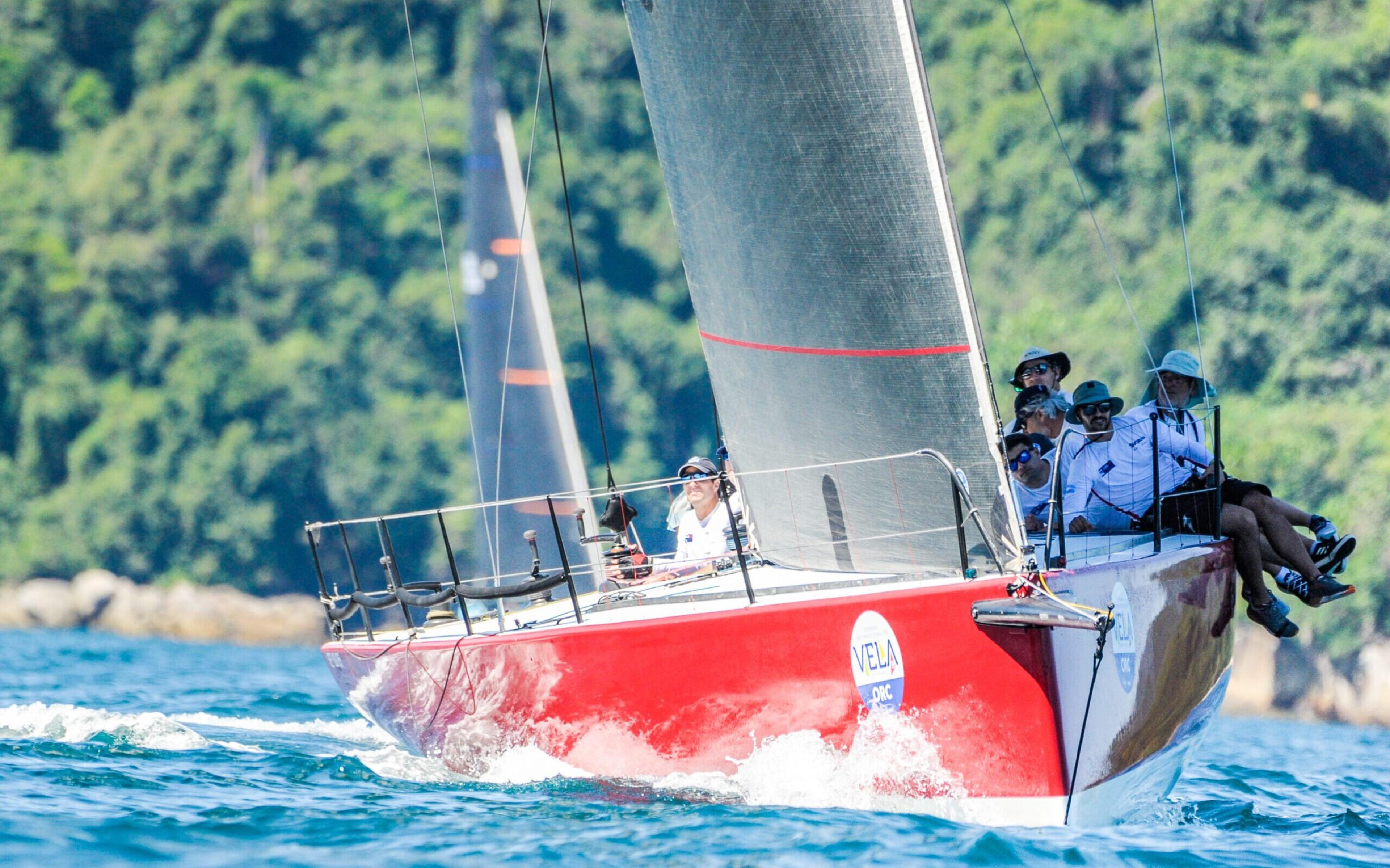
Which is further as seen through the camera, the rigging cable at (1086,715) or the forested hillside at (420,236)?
the forested hillside at (420,236)

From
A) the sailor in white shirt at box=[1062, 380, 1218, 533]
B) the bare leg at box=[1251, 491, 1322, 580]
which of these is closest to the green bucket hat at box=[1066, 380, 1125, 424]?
the sailor in white shirt at box=[1062, 380, 1218, 533]

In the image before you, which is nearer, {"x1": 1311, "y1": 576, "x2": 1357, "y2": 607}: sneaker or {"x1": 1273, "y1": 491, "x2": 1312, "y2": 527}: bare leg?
{"x1": 1311, "y1": 576, "x2": 1357, "y2": 607}: sneaker

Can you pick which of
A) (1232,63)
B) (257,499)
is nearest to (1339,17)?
(1232,63)

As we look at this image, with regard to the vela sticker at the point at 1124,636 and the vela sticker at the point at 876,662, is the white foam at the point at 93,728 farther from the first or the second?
the vela sticker at the point at 1124,636

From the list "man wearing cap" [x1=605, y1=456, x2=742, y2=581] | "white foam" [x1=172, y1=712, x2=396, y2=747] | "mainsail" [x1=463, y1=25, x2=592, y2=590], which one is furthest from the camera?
"mainsail" [x1=463, y1=25, x2=592, y2=590]

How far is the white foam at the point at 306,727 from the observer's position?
7.88m

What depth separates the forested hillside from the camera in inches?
904

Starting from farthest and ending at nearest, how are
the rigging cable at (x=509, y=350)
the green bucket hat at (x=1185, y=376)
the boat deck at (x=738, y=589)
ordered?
1. the rigging cable at (x=509, y=350)
2. the green bucket hat at (x=1185, y=376)
3. the boat deck at (x=738, y=589)

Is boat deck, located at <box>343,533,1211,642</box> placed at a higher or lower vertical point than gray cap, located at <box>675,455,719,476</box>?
lower

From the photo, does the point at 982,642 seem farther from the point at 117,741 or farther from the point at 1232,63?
the point at 1232,63

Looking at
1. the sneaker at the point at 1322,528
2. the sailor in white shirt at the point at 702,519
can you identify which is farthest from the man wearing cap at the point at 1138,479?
the sailor in white shirt at the point at 702,519

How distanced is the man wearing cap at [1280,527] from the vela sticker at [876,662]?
171 centimetres

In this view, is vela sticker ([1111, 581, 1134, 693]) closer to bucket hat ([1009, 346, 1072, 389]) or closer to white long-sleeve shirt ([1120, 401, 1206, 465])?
white long-sleeve shirt ([1120, 401, 1206, 465])

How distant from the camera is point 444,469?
92.3 feet
